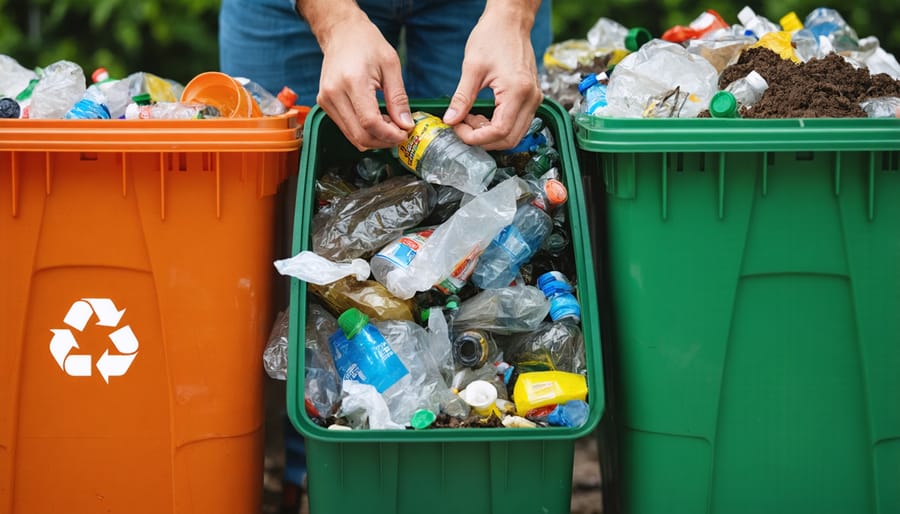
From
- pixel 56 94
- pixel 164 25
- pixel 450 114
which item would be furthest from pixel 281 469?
pixel 164 25

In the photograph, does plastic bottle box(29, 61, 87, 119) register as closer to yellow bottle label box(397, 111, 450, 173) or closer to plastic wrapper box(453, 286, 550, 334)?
yellow bottle label box(397, 111, 450, 173)

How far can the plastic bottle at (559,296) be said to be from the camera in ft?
6.61

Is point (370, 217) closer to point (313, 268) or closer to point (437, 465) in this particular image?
point (313, 268)

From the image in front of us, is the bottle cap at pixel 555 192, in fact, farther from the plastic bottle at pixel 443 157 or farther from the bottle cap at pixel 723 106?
the bottle cap at pixel 723 106

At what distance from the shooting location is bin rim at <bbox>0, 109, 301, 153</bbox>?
6.25 feet

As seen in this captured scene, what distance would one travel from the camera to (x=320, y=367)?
2.00 meters

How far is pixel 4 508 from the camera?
6.61 feet

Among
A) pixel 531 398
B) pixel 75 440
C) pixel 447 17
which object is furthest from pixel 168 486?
pixel 447 17

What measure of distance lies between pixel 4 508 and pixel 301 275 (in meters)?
0.84

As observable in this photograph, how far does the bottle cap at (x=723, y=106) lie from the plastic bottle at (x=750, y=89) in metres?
0.12

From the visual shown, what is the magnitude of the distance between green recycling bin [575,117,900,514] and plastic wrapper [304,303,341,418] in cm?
65

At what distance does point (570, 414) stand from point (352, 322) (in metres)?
0.49

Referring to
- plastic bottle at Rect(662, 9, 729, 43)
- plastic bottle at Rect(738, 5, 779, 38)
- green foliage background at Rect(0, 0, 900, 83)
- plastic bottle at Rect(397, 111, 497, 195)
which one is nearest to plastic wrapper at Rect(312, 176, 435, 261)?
plastic bottle at Rect(397, 111, 497, 195)

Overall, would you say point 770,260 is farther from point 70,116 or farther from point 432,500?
point 70,116
